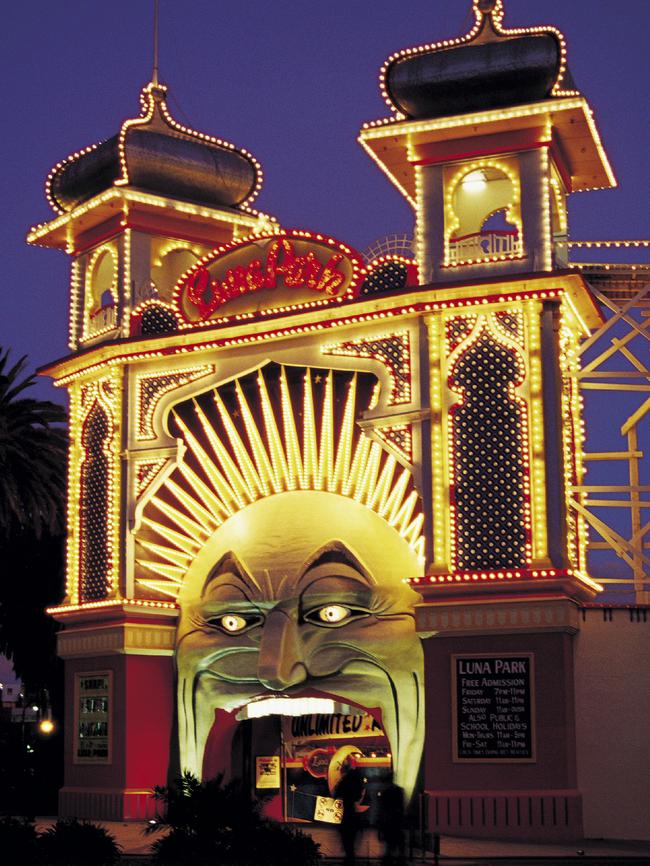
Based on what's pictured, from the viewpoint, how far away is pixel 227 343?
31469 millimetres

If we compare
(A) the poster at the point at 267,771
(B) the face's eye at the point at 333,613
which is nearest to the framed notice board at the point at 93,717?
(A) the poster at the point at 267,771

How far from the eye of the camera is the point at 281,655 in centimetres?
2945

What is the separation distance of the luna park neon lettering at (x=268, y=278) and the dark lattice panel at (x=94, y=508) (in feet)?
11.3

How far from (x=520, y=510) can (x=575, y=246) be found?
20.6 ft

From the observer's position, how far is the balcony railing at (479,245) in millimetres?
28875

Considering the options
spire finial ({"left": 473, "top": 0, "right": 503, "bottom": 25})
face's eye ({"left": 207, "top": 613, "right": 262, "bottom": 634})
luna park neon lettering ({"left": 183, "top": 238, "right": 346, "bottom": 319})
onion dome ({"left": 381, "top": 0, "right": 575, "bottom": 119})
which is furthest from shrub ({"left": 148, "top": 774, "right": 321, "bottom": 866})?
spire finial ({"left": 473, "top": 0, "right": 503, "bottom": 25})

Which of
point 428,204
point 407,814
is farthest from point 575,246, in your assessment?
point 407,814

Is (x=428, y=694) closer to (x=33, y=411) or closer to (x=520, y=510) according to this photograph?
(x=520, y=510)

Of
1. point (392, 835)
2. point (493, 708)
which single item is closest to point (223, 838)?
point (392, 835)

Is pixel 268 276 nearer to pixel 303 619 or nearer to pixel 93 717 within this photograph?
pixel 303 619

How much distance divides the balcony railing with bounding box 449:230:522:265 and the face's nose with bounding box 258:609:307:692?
7772 mm

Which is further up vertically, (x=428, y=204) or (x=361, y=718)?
(x=428, y=204)

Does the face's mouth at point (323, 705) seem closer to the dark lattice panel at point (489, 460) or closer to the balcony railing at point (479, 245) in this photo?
the dark lattice panel at point (489, 460)

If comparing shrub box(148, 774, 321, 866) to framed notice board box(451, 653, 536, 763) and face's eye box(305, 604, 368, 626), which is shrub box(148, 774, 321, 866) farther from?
face's eye box(305, 604, 368, 626)
